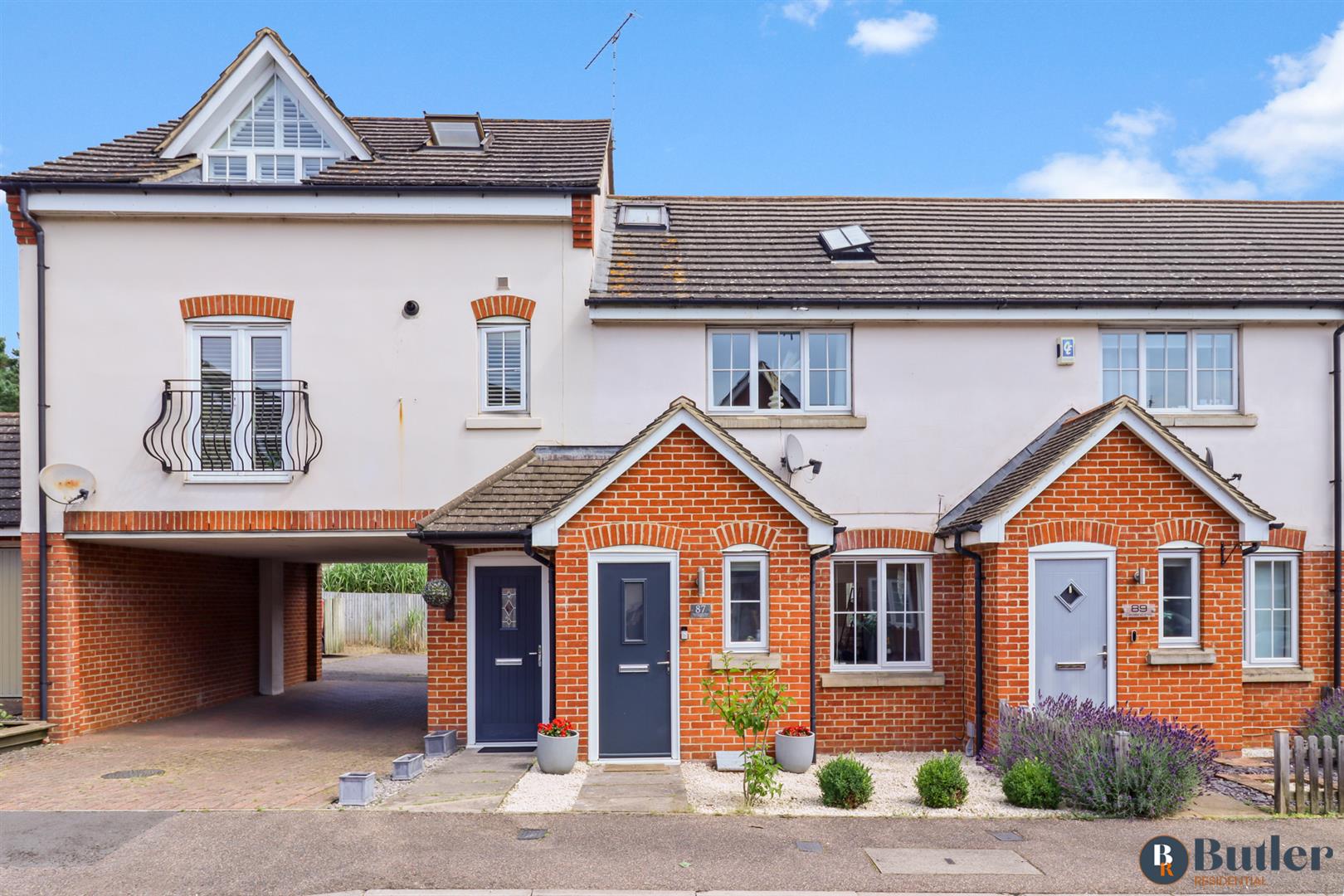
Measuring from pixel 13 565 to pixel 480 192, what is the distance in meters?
7.97

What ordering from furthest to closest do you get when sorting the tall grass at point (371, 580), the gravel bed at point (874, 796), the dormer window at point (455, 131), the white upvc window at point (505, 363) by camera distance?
1. the tall grass at point (371, 580)
2. the dormer window at point (455, 131)
3. the white upvc window at point (505, 363)
4. the gravel bed at point (874, 796)

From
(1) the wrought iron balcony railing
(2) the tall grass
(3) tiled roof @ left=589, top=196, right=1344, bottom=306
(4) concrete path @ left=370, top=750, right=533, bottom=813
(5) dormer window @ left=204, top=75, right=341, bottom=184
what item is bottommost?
(2) the tall grass

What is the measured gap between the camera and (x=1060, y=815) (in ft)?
30.6

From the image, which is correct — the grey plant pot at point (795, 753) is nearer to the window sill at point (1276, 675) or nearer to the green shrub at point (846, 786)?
the green shrub at point (846, 786)

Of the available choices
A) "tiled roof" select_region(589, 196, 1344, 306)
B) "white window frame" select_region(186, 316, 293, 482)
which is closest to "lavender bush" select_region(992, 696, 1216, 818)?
"tiled roof" select_region(589, 196, 1344, 306)

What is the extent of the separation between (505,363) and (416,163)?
9.98 feet

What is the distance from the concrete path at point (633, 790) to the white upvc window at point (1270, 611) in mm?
7565

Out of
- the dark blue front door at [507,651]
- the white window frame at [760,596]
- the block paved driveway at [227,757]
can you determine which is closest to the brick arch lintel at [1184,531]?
the white window frame at [760,596]

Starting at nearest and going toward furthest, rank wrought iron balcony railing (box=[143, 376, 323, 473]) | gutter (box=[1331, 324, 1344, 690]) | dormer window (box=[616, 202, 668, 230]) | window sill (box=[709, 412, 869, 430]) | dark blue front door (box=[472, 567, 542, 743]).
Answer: dark blue front door (box=[472, 567, 542, 743]) → wrought iron balcony railing (box=[143, 376, 323, 473]) → gutter (box=[1331, 324, 1344, 690]) → window sill (box=[709, 412, 869, 430]) → dormer window (box=[616, 202, 668, 230])

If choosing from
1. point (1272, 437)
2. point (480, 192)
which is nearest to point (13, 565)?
point (480, 192)

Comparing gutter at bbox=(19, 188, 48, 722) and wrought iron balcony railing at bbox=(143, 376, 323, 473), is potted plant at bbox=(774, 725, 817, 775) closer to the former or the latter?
wrought iron balcony railing at bbox=(143, 376, 323, 473)

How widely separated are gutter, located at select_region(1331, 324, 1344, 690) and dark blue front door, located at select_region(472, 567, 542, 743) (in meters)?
9.76

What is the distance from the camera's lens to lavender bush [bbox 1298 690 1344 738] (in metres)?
11.5

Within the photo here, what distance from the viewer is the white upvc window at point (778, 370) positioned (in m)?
13.6
